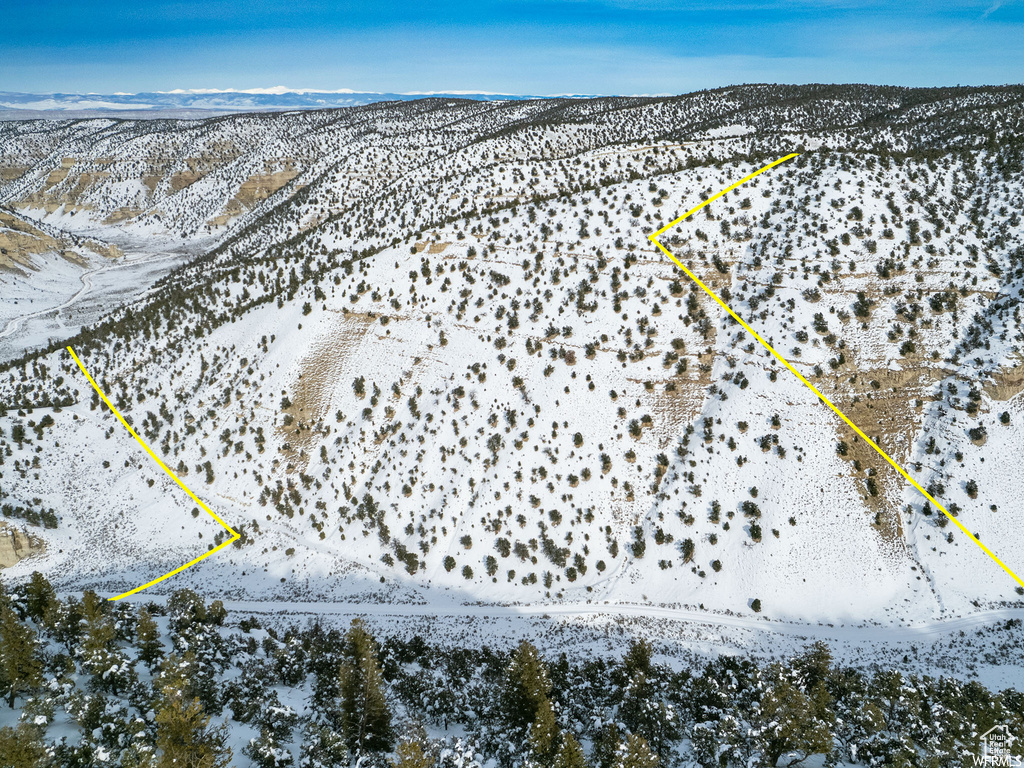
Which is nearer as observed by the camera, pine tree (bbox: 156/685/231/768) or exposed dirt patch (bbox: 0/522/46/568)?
pine tree (bbox: 156/685/231/768)

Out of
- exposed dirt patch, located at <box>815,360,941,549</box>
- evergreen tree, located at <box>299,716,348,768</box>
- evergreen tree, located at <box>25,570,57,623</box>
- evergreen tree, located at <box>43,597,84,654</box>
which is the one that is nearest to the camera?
evergreen tree, located at <box>299,716,348,768</box>

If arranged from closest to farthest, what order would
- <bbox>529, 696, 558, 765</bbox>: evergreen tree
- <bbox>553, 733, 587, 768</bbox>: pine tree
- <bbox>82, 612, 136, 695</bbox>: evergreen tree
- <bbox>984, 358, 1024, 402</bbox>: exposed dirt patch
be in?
<bbox>553, 733, 587, 768</bbox>: pine tree < <bbox>529, 696, 558, 765</bbox>: evergreen tree < <bbox>82, 612, 136, 695</bbox>: evergreen tree < <bbox>984, 358, 1024, 402</bbox>: exposed dirt patch

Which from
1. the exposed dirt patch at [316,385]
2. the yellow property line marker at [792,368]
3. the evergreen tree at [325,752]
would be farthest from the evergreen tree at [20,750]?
the yellow property line marker at [792,368]

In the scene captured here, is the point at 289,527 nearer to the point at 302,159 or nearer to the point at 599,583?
the point at 599,583

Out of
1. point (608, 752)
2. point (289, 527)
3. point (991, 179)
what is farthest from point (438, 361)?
point (991, 179)

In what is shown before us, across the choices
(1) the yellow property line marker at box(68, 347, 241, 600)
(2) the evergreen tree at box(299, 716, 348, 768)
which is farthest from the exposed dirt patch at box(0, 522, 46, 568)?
(2) the evergreen tree at box(299, 716, 348, 768)

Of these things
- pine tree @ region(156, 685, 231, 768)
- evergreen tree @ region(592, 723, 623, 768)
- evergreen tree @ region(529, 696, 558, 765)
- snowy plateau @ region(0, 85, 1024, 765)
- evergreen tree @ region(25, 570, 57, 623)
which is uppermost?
snowy plateau @ region(0, 85, 1024, 765)

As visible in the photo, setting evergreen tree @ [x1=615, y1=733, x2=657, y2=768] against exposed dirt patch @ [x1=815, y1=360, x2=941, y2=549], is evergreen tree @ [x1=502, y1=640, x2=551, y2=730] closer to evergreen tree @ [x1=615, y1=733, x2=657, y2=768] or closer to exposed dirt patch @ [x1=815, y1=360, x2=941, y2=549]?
evergreen tree @ [x1=615, y1=733, x2=657, y2=768]

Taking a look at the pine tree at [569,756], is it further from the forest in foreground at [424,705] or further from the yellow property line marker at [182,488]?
the yellow property line marker at [182,488]

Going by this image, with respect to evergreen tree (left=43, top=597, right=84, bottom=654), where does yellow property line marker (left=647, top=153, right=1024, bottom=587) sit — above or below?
above
